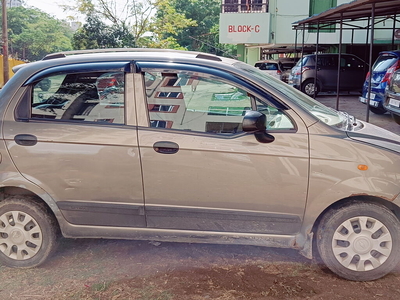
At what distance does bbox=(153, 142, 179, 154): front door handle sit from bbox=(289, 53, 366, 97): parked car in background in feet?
45.7

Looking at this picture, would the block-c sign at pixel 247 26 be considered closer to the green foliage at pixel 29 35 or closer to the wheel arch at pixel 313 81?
the wheel arch at pixel 313 81

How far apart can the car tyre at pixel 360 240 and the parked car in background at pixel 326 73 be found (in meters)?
13.7

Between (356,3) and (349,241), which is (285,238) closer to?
(349,241)

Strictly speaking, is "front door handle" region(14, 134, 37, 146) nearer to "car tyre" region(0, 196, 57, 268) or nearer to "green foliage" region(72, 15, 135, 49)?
"car tyre" region(0, 196, 57, 268)

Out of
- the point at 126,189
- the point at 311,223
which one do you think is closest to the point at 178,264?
the point at 126,189

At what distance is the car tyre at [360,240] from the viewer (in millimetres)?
3389

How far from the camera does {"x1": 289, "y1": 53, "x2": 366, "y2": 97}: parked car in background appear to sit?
16.8m

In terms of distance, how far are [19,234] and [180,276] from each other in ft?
4.34

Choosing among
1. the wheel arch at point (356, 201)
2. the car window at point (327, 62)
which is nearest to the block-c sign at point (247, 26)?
the car window at point (327, 62)

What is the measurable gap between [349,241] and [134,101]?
1925mm

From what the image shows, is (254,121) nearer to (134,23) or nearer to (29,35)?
(134,23)

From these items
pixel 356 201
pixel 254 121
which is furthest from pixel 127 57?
pixel 356 201

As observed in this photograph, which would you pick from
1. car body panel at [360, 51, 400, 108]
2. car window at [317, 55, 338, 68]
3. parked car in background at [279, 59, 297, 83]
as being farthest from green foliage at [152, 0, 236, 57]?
car body panel at [360, 51, 400, 108]

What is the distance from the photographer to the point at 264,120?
3.34 m
